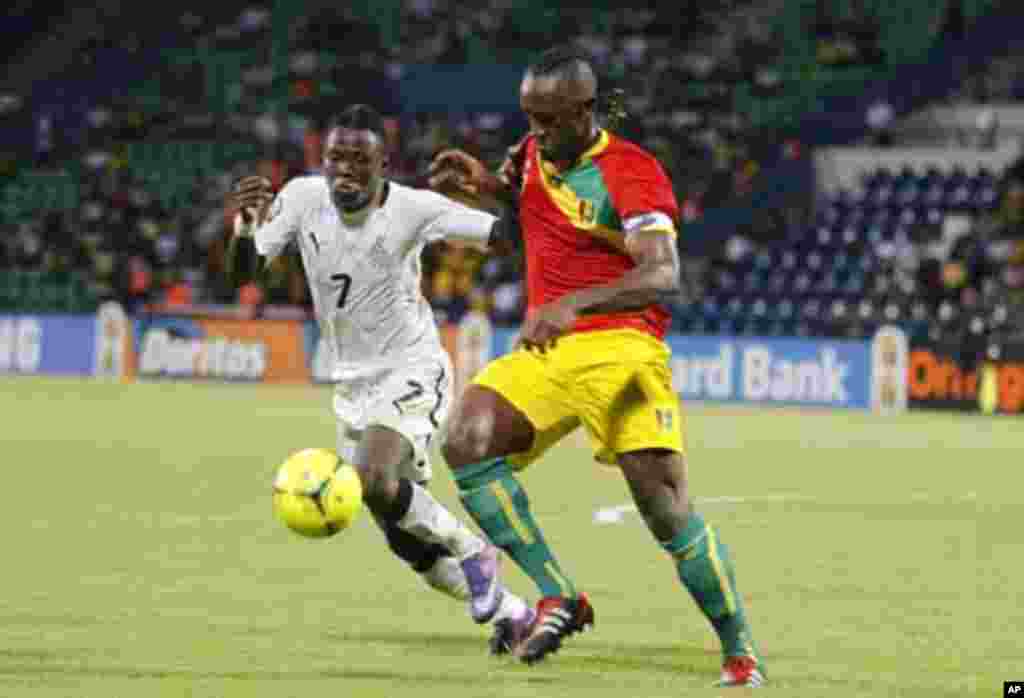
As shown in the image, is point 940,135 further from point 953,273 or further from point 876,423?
point 876,423

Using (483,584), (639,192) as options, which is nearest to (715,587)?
(483,584)

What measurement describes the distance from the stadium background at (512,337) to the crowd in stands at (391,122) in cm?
7

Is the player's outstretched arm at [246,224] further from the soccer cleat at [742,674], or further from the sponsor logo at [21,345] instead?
the sponsor logo at [21,345]

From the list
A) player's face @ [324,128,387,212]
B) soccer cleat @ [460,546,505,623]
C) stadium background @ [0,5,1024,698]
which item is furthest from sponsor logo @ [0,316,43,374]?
soccer cleat @ [460,546,505,623]

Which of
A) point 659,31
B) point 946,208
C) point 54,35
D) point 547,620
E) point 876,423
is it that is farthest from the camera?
point 54,35

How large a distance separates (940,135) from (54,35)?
59.9 ft

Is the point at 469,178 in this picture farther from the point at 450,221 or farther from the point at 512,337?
the point at 512,337

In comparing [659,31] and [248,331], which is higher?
[659,31]

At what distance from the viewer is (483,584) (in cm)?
951

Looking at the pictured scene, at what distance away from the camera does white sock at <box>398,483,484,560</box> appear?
31.4ft

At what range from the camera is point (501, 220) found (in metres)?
9.62

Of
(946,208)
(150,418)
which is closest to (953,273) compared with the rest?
(946,208)

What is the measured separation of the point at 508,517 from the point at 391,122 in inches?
1200

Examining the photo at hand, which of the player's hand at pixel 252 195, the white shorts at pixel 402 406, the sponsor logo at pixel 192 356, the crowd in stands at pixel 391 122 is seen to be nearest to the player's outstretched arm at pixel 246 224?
the player's hand at pixel 252 195
